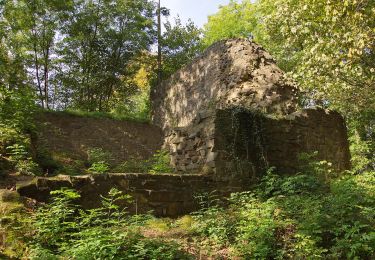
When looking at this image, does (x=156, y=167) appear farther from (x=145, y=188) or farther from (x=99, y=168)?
(x=99, y=168)

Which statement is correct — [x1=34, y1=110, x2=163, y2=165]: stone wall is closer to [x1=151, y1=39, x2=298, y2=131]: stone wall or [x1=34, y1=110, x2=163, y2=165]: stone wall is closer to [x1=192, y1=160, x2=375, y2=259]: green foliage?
[x1=151, y1=39, x2=298, y2=131]: stone wall

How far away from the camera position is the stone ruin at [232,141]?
20.7ft

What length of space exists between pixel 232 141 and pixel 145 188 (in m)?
2.25

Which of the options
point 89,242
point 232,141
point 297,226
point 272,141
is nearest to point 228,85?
point 272,141

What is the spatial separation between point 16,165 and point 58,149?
19.7 feet

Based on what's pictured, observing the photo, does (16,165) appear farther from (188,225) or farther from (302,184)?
(302,184)

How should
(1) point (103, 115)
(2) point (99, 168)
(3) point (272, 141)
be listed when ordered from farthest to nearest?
(1) point (103, 115), (3) point (272, 141), (2) point (99, 168)

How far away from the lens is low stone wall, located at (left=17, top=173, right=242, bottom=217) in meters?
5.52

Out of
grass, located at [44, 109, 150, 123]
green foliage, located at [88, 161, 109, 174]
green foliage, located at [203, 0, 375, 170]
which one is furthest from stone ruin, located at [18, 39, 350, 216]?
grass, located at [44, 109, 150, 123]

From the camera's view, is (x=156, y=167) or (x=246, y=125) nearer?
(x=156, y=167)

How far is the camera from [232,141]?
25.1ft

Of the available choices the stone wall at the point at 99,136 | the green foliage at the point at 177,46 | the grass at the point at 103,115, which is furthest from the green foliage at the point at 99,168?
the green foliage at the point at 177,46

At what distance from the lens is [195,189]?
689 cm

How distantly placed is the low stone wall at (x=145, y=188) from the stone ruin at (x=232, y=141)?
14mm
